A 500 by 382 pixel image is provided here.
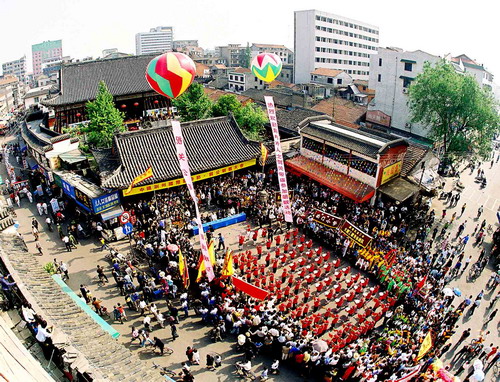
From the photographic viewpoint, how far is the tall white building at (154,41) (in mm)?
187125

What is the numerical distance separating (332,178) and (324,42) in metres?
60.6

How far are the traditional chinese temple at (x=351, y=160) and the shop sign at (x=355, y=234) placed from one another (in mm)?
3760

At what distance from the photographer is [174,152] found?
2794 centimetres

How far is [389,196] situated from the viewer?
2564 cm

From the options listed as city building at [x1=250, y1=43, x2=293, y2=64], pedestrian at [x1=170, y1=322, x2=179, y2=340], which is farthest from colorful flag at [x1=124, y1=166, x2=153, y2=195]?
city building at [x1=250, y1=43, x2=293, y2=64]

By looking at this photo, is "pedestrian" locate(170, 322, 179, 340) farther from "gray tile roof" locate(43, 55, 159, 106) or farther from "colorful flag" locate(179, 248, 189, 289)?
"gray tile roof" locate(43, 55, 159, 106)

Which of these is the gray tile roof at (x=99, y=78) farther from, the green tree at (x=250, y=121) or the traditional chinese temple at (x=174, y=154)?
the traditional chinese temple at (x=174, y=154)

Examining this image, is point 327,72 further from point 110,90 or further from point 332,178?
point 332,178

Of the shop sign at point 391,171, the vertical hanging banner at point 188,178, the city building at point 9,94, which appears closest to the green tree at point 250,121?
the shop sign at point 391,171

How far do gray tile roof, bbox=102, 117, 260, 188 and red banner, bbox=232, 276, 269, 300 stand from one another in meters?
11.2

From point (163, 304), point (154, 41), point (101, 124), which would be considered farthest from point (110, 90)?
point (154, 41)

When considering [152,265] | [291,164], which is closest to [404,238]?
[291,164]

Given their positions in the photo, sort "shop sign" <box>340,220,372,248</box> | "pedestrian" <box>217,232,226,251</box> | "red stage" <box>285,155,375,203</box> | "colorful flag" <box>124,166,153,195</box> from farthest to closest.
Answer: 1. "red stage" <box>285,155,375,203</box>
2. "colorful flag" <box>124,166,153,195</box>
3. "pedestrian" <box>217,232,226,251</box>
4. "shop sign" <box>340,220,372,248</box>

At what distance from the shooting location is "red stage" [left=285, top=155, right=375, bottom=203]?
2605cm
